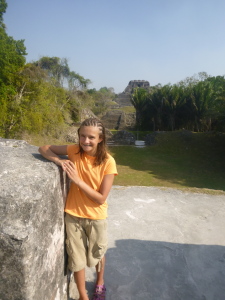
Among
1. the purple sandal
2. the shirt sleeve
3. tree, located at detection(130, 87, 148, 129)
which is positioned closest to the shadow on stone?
the purple sandal

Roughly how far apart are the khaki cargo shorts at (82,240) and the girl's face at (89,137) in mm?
591

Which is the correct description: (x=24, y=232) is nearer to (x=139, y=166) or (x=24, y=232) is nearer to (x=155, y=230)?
(x=155, y=230)

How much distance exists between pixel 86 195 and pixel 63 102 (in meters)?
21.8

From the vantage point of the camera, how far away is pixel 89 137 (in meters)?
1.97

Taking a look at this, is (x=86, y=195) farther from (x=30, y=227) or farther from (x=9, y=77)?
(x=9, y=77)

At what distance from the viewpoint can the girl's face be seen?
1.96 meters

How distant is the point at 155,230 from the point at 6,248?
2.91 metres

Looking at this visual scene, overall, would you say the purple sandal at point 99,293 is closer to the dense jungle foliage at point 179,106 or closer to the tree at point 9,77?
the tree at point 9,77

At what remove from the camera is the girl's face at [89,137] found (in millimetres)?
1957

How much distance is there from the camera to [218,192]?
19.0 ft

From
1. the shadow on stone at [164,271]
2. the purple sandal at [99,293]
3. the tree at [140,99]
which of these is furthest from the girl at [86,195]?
the tree at [140,99]

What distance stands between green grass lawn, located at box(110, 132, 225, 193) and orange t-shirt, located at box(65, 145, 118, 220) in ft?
14.8

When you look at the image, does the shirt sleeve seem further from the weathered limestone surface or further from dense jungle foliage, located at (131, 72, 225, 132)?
dense jungle foliage, located at (131, 72, 225, 132)

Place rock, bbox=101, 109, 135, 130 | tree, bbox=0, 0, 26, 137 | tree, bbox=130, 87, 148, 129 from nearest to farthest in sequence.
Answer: tree, bbox=0, 0, 26, 137 < tree, bbox=130, 87, 148, 129 < rock, bbox=101, 109, 135, 130
